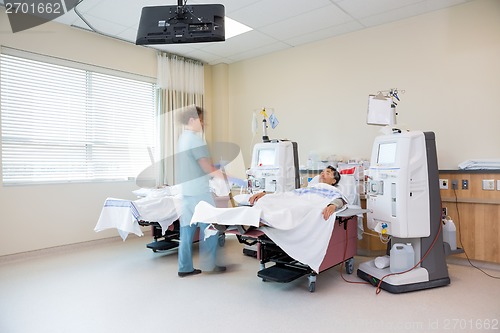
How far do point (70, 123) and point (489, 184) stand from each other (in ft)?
15.6

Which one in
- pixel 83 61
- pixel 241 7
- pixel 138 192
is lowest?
pixel 138 192

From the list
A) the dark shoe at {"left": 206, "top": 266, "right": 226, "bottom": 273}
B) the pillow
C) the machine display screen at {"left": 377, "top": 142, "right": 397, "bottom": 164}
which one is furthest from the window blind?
the machine display screen at {"left": 377, "top": 142, "right": 397, "bottom": 164}

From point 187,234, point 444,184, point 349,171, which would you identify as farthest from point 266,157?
point 444,184

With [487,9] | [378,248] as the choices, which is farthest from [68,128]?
[487,9]

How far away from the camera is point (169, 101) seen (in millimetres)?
5145

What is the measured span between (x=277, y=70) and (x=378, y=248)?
2898 mm

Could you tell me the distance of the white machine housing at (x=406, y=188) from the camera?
2.81 m

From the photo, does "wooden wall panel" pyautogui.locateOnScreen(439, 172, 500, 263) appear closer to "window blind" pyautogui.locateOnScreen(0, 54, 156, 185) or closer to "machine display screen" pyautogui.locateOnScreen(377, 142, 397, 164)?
"machine display screen" pyautogui.locateOnScreen(377, 142, 397, 164)

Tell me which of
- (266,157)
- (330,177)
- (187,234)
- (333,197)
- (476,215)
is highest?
(266,157)

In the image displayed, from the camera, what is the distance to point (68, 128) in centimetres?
428

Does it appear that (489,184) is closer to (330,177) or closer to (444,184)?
(444,184)

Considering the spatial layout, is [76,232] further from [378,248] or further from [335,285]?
[378,248]

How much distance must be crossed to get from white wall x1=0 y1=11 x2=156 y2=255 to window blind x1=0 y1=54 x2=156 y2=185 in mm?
146

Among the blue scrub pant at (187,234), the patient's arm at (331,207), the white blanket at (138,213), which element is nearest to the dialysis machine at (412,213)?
the patient's arm at (331,207)
